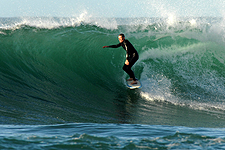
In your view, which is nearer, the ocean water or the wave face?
the ocean water

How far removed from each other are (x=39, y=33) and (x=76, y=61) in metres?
2.34

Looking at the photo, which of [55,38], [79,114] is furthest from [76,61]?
[79,114]

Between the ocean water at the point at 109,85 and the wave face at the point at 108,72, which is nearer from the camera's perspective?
the ocean water at the point at 109,85

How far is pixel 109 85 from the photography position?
25.7ft

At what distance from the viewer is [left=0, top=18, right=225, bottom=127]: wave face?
5.54 m

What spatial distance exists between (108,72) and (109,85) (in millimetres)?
925

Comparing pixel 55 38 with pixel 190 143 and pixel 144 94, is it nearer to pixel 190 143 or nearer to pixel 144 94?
pixel 144 94

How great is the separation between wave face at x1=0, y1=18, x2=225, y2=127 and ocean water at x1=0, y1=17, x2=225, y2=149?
3cm

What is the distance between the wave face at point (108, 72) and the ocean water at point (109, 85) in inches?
1.1

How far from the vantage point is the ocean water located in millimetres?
3742

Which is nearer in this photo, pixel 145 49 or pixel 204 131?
pixel 204 131

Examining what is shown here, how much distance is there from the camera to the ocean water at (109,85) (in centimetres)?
374

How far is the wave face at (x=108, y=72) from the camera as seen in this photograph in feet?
18.2

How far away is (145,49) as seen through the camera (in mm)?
10016
